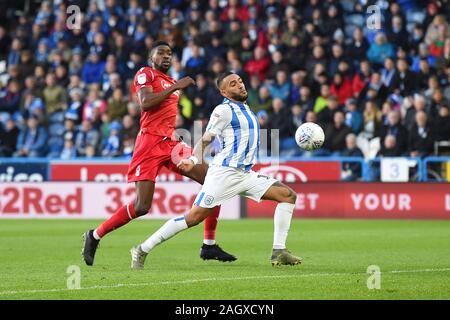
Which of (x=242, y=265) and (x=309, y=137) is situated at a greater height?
(x=309, y=137)

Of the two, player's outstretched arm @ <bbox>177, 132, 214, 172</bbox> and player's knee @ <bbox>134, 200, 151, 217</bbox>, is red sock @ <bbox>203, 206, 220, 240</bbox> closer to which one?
player's knee @ <bbox>134, 200, 151, 217</bbox>

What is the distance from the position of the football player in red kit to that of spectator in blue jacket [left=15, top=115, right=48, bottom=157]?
1288cm

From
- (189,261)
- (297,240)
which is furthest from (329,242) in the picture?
(189,261)

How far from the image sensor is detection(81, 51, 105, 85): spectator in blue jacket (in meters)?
25.0

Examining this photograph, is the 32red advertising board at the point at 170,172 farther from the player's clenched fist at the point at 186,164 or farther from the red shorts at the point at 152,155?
the player's clenched fist at the point at 186,164

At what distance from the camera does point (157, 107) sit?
11359mm

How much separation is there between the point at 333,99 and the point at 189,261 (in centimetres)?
1046

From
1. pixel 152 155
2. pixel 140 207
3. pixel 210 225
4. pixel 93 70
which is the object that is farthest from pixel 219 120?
pixel 93 70

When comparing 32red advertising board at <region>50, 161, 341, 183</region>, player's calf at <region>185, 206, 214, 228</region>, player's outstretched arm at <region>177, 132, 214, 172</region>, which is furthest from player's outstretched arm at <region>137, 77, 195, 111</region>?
32red advertising board at <region>50, 161, 341, 183</region>

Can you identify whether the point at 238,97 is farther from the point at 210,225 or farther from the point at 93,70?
the point at 93,70

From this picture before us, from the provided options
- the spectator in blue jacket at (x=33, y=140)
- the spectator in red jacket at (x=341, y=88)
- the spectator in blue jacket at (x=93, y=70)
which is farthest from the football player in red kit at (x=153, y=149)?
the spectator in blue jacket at (x=93, y=70)

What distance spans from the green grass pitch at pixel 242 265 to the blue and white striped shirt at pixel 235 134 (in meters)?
1.11

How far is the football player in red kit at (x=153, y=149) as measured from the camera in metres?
11.1

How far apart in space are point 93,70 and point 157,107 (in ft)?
45.7
